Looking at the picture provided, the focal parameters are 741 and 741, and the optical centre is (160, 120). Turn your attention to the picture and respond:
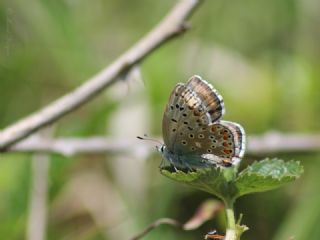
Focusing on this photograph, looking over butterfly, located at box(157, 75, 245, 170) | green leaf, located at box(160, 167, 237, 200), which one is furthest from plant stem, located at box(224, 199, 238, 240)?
butterfly, located at box(157, 75, 245, 170)

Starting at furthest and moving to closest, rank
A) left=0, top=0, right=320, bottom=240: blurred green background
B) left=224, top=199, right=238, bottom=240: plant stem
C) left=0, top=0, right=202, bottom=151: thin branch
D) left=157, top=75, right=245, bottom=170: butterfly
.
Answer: left=0, top=0, right=320, bottom=240: blurred green background, left=0, top=0, right=202, bottom=151: thin branch, left=157, top=75, right=245, bottom=170: butterfly, left=224, top=199, right=238, bottom=240: plant stem

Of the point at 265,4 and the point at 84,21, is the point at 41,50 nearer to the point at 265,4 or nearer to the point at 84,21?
Answer: the point at 84,21

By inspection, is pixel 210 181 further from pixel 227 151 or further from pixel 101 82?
pixel 101 82

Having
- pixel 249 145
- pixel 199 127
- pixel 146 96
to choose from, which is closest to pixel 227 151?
pixel 199 127

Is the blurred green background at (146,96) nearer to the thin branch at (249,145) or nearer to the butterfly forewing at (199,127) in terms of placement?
the thin branch at (249,145)

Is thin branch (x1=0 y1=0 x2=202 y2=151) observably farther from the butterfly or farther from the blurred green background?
the blurred green background

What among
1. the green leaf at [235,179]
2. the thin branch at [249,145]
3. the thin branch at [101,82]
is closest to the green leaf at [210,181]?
the green leaf at [235,179]
